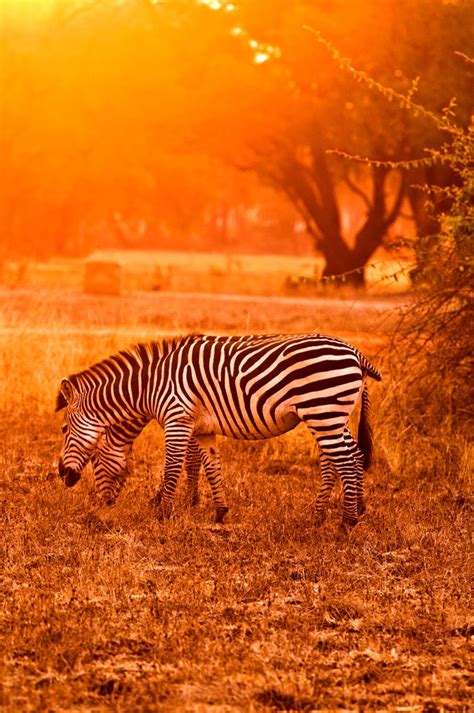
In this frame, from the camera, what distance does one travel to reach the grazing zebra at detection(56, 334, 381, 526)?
8.89m

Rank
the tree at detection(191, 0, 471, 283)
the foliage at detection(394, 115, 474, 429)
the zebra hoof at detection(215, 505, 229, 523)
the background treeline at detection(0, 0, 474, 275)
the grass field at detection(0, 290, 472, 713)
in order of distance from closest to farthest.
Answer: the grass field at detection(0, 290, 472, 713) → the zebra hoof at detection(215, 505, 229, 523) → the foliage at detection(394, 115, 474, 429) → the tree at detection(191, 0, 471, 283) → the background treeline at detection(0, 0, 474, 275)

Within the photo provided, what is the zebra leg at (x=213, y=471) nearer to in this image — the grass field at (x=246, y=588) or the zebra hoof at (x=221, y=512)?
the zebra hoof at (x=221, y=512)

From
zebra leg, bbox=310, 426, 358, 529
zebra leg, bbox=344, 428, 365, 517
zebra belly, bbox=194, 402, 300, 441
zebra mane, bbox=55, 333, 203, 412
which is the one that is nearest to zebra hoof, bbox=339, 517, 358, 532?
zebra leg, bbox=310, 426, 358, 529

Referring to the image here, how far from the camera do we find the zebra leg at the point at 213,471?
931cm

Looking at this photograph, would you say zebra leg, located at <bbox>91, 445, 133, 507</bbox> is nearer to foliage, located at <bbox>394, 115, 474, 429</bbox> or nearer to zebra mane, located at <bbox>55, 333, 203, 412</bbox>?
zebra mane, located at <bbox>55, 333, 203, 412</bbox>

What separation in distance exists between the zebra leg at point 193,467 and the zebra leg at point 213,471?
0.87 feet

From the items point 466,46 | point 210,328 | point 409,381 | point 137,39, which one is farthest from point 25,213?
point 409,381

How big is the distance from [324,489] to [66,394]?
1.99 meters

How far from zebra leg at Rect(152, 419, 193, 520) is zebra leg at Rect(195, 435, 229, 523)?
0.81ft

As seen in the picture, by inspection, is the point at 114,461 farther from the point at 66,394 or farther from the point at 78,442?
the point at 66,394

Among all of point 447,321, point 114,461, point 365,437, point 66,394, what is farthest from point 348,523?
point 447,321

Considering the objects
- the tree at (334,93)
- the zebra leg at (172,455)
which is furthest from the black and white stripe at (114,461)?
the tree at (334,93)

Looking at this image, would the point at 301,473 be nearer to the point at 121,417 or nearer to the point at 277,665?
the point at 121,417

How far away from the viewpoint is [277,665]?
6238 mm
